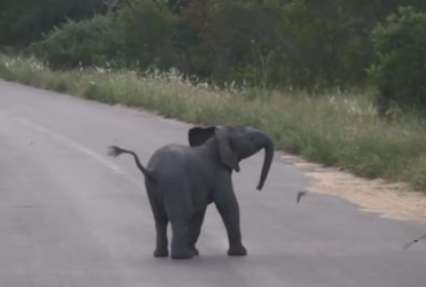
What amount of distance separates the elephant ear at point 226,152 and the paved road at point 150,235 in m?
0.77

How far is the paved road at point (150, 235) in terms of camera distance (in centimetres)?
1051

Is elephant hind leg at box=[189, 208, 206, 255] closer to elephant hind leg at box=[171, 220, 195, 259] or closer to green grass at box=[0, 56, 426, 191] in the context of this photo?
elephant hind leg at box=[171, 220, 195, 259]

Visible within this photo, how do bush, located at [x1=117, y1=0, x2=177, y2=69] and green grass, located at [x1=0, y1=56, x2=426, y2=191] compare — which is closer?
green grass, located at [x1=0, y1=56, x2=426, y2=191]

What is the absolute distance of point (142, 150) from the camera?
21.3 meters

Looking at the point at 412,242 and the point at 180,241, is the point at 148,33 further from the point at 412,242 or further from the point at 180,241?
the point at 180,241

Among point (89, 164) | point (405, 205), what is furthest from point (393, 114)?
point (405, 205)

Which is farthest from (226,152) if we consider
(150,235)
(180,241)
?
(150,235)

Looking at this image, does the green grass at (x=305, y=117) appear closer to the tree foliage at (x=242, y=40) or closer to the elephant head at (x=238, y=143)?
the tree foliage at (x=242, y=40)

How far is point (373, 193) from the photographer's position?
16266 mm

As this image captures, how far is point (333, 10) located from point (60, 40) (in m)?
17.3

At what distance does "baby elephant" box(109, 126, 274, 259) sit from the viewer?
10.9m

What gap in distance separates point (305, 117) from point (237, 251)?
1193 cm

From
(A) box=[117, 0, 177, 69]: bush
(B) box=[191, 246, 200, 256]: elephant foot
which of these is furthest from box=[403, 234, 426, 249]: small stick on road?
(A) box=[117, 0, 177, 69]: bush

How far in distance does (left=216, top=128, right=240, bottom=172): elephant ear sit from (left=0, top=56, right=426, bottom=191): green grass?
548 cm
